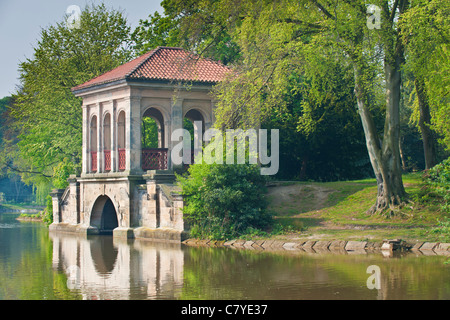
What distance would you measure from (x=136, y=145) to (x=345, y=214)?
983cm

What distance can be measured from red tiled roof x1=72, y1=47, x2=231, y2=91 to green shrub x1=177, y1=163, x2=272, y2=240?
4850 millimetres

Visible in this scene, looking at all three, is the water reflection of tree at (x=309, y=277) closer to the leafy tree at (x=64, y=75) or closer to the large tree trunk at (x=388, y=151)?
the large tree trunk at (x=388, y=151)

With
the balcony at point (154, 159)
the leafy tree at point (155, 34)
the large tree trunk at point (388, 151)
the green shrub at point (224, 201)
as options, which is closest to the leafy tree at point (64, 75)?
the leafy tree at point (155, 34)

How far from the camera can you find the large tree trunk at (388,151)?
23.4m

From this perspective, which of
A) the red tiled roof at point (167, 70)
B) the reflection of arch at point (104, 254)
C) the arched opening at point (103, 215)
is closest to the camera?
the reflection of arch at point (104, 254)

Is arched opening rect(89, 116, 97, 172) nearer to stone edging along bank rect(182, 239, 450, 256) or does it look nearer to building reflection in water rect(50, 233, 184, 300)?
building reflection in water rect(50, 233, 184, 300)

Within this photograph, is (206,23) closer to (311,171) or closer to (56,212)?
(311,171)

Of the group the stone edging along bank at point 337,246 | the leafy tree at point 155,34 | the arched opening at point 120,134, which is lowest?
the stone edging along bank at point 337,246

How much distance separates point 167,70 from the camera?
98.7 feet

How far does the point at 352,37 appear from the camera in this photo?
22359 millimetres

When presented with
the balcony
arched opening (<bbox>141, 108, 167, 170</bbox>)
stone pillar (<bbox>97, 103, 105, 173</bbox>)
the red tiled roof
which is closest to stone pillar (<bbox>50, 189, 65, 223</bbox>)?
stone pillar (<bbox>97, 103, 105, 173</bbox>)

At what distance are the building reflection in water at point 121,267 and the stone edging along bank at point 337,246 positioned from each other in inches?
86.6

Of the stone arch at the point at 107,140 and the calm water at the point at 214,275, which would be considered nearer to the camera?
the calm water at the point at 214,275

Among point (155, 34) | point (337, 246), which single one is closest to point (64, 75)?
point (155, 34)
